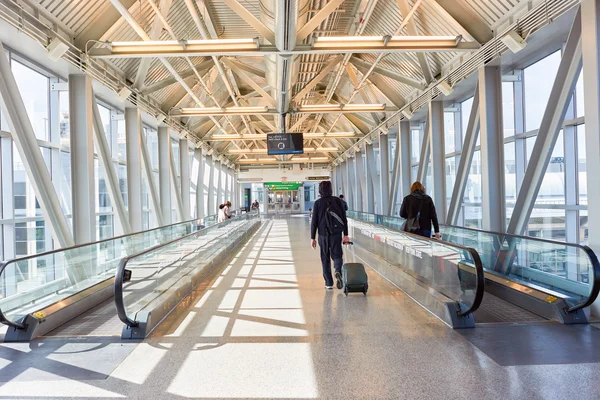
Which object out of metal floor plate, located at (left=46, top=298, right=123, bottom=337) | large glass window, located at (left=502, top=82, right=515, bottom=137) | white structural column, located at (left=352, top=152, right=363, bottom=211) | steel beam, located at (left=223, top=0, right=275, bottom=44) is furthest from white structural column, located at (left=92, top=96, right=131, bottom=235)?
white structural column, located at (left=352, top=152, right=363, bottom=211)

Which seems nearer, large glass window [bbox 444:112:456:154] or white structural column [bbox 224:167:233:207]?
large glass window [bbox 444:112:456:154]

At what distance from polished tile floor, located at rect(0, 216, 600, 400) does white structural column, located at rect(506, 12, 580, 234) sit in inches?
125

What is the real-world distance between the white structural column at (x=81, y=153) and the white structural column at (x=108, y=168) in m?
0.49

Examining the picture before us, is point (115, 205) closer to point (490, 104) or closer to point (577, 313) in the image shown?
point (490, 104)

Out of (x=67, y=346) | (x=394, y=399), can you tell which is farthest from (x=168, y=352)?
(x=394, y=399)

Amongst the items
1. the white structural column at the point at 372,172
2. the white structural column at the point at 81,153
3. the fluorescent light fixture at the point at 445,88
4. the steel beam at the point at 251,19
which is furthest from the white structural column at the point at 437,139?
the white structural column at the point at 372,172

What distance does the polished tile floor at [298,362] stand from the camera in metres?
3.29

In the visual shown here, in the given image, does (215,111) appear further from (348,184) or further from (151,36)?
(348,184)

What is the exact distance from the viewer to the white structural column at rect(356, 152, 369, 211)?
82.4ft

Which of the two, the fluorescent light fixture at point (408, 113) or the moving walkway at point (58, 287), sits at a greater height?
the fluorescent light fixture at point (408, 113)

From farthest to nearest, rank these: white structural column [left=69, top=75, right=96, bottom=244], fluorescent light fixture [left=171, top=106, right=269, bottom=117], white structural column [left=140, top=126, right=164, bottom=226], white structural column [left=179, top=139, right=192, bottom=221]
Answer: white structural column [left=179, top=139, right=192, bottom=221]
fluorescent light fixture [left=171, top=106, right=269, bottom=117]
white structural column [left=140, top=126, right=164, bottom=226]
white structural column [left=69, top=75, right=96, bottom=244]

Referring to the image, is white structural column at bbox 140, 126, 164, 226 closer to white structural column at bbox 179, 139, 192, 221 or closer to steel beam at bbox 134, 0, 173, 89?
steel beam at bbox 134, 0, 173, 89

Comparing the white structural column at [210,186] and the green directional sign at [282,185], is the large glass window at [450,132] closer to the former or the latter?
the white structural column at [210,186]

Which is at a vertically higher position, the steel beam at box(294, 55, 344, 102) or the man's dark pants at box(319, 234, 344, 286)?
the steel beam at box(294, 55, 344, 102)
